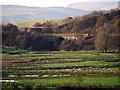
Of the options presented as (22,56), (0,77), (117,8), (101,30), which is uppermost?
(117,8)

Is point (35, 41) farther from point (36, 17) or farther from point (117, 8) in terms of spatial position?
point (117, 8)

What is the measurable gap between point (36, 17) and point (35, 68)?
671mm

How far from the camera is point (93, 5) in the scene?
14.6 ft

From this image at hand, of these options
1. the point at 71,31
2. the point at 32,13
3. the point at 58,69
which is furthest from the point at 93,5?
the point at 58,69

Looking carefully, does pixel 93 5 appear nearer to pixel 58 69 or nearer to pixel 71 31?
pixel 71 31

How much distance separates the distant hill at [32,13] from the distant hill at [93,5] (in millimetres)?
65

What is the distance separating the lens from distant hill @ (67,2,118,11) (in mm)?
4359

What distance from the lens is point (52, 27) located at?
4.52m

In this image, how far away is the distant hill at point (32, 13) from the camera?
4.43 m

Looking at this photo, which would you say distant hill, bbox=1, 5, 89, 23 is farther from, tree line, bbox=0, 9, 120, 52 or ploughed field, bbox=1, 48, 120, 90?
ploughed field, bbox=1, 48, 120, 90

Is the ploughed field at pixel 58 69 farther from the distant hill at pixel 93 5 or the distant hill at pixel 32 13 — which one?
the distant hill at pixel 93 5

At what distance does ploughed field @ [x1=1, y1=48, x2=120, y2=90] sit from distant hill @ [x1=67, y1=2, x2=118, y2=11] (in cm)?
58

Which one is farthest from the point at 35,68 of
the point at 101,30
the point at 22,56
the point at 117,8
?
the point at 117,8

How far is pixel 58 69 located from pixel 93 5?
95 centimetres
